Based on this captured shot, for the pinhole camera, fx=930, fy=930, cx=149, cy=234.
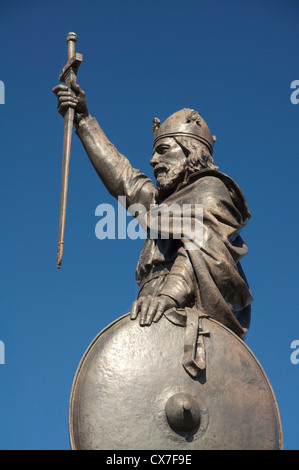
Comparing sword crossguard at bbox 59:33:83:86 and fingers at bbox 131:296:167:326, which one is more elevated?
sword crossguard at bbox 59:33:83:86

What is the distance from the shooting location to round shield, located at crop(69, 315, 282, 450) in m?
→ 9.42

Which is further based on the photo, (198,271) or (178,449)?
(198,271)

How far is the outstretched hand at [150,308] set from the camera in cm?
1000

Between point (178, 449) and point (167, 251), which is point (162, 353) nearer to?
point (178, 449)

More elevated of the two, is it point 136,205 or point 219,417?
point 136,205

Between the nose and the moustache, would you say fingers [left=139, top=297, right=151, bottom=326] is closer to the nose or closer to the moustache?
the moustache

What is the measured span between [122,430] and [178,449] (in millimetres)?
595

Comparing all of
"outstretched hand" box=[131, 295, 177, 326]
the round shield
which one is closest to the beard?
"outstretched hand" box=[131, 295, 177, 326]

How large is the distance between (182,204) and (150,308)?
Result: 2017 millimetres

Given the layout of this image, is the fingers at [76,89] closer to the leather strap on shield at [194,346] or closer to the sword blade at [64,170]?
the sword blade at [64,170]

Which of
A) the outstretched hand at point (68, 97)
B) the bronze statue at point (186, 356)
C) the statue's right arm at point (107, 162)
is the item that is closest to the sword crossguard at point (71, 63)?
the outstretched hand at point (68, 97)

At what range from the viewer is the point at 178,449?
30.7 feet
